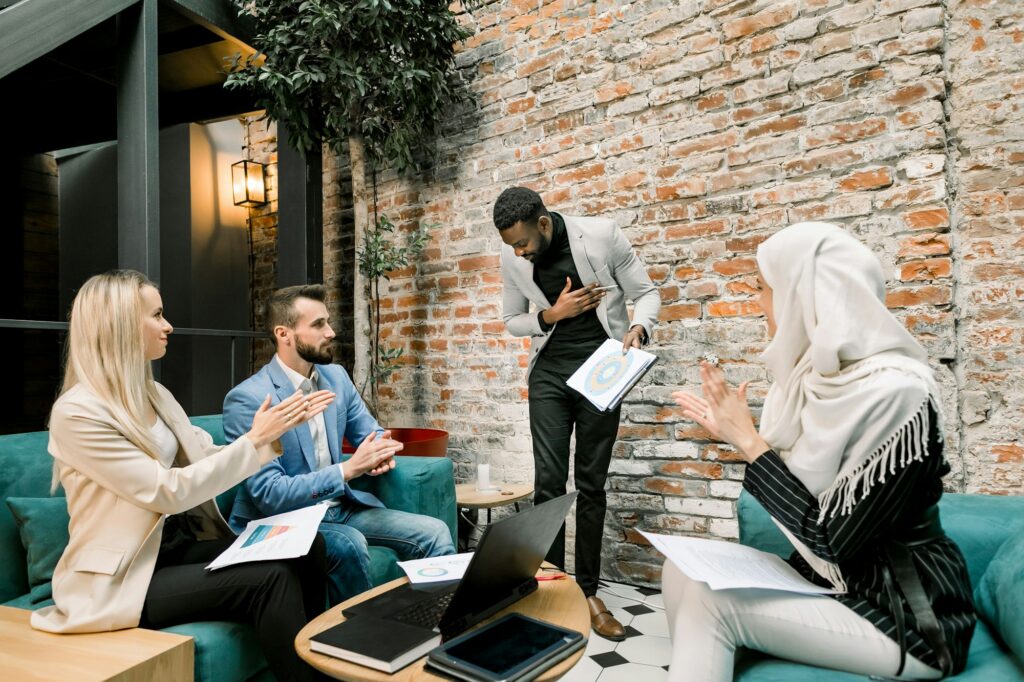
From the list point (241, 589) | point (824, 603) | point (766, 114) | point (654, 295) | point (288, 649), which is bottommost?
point (288, 649)

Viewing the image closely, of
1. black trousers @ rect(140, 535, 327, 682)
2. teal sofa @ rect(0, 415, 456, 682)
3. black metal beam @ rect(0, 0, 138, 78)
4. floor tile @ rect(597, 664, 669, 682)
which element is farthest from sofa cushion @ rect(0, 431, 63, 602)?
floor tile @ rect(597, 664, 669, 682)

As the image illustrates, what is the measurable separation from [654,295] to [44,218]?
5708 mm

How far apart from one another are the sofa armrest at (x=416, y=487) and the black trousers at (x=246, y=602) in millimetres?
762

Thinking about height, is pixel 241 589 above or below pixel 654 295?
below

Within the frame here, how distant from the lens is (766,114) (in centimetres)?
280

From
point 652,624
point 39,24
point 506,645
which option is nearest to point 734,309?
point 652,624

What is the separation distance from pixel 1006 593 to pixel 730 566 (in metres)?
0.59

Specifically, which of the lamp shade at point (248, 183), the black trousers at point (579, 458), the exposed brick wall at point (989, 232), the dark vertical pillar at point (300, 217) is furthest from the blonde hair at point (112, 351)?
the lamp shade at point (248, 183)

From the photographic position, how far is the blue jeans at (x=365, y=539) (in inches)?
78.9

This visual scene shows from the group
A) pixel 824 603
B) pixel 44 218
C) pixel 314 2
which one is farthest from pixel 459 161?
pixel 44 218

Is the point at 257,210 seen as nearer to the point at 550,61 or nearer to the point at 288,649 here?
the point at 550,61

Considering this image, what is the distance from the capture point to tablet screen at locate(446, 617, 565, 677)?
3.73ft

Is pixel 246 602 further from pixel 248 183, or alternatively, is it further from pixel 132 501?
pixel 248 183

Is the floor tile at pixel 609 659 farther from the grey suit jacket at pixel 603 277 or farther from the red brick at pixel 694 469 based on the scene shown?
the grey suit jacket at pixel 603 277
